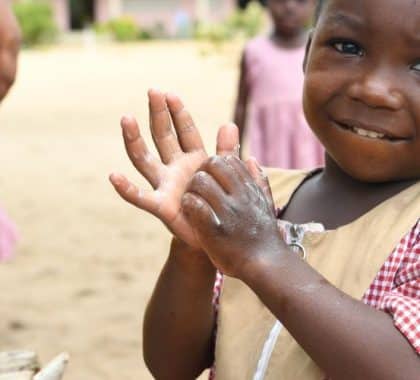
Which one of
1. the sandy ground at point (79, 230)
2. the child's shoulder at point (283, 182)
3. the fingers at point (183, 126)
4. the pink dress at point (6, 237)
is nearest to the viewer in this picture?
the fingers at point (183, 126)

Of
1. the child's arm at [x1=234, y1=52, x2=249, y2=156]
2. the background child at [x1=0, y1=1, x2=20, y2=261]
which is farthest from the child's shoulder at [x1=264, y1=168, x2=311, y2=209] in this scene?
the child's arm at [x1=234, y1=52, x2=249, y2=156]

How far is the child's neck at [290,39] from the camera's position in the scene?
16.9 feet

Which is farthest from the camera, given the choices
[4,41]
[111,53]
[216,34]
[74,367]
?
[111,53]

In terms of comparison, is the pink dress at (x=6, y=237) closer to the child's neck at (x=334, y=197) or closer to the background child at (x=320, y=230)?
the background child at (x=320, y=230)

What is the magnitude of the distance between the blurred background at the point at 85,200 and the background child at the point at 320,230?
2.31 m

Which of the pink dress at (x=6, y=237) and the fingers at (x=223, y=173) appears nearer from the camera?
the fingers at (x=223, y=173)

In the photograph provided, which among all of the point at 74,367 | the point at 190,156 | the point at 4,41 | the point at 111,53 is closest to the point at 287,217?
the point at 190,156

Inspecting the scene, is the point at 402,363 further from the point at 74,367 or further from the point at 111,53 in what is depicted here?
the point at 111,53

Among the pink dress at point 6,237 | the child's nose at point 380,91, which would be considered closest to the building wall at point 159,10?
the pink dress at point 6,237

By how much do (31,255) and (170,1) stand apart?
99.4 feet

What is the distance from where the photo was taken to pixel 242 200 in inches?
52.9

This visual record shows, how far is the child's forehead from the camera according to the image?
1382mm

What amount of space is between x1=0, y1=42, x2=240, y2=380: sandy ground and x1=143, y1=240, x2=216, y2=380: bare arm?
2.14 metres

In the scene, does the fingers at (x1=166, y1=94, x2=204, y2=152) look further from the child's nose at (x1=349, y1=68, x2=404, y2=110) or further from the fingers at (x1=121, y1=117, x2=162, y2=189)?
the child's nose at (x1=349, y1=68, x2=404, y2=110)
